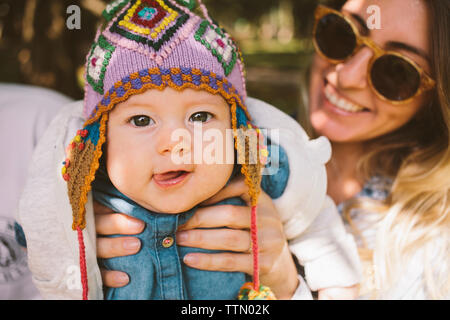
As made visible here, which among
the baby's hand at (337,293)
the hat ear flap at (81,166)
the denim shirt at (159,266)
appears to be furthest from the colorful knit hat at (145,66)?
the baby's hand at (337,293)

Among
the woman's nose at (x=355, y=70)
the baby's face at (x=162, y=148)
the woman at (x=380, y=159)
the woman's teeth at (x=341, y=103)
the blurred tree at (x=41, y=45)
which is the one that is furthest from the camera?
the blurred tree at (x=41, y=45)

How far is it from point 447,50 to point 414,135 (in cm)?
41

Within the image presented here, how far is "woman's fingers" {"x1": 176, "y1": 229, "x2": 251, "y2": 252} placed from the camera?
46.2 inches

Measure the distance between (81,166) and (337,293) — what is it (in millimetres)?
889

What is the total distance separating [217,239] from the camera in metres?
1.22

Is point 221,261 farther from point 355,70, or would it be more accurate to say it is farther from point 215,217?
point 355,70

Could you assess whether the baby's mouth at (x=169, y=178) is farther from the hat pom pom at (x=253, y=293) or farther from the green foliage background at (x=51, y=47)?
the green foliage background at (x=51, y=47)

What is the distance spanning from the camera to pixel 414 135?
1.56 metres

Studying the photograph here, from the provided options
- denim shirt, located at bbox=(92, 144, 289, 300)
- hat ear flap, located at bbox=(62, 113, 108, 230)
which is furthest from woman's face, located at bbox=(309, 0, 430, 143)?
hat ear flap, located at bbox=(62, 113, 108, 230)

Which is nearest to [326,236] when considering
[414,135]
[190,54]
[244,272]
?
[244,272]

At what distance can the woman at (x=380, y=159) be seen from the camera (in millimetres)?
1230

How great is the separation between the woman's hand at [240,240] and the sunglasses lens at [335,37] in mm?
616

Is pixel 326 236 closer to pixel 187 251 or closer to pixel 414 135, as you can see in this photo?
pixel 187 251

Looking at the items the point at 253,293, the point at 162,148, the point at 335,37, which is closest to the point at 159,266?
the point at 253,293
